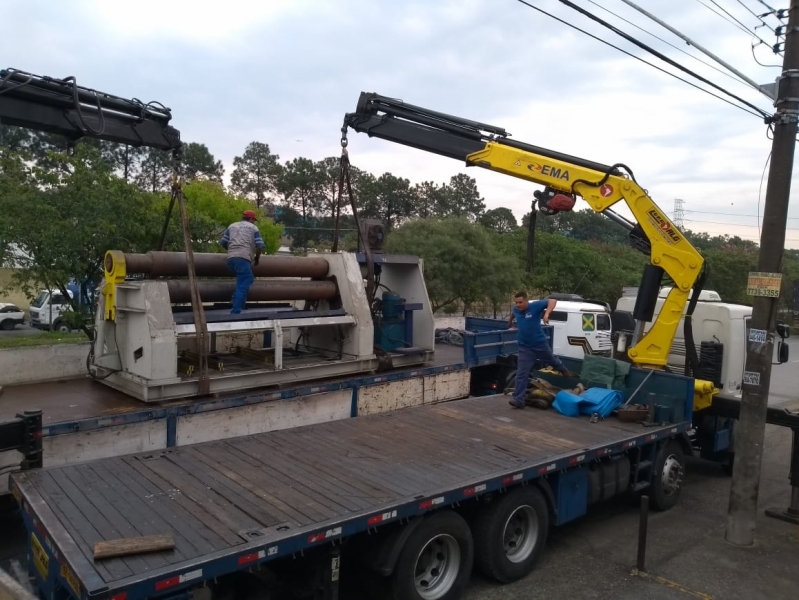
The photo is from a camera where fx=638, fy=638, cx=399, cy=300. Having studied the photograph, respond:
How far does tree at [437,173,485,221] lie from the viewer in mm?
57844

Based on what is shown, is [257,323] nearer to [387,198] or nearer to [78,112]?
[78,112]

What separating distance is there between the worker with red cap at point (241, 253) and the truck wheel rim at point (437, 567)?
4.48 meters

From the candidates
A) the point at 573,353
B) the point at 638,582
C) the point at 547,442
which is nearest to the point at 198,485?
the point at 547,442

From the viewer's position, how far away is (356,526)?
4207 mm

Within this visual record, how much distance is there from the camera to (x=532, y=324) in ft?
26.3

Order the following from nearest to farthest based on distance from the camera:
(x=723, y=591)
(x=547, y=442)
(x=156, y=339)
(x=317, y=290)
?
(x=723, y=591) < (x=547, y=442) < (x=156, y=339) < (x=317, y=290)

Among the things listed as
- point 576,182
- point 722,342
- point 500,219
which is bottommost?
point 722,342

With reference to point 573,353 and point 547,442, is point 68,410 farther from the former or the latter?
point 573,353

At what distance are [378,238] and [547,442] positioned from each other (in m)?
4.92

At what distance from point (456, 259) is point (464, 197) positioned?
3639 cm

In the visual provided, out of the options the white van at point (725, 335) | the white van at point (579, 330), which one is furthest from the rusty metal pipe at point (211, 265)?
the white van at point (579, 330)

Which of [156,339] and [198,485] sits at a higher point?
[156,339]

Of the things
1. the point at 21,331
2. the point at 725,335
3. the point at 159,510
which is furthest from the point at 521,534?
the point at 21,331

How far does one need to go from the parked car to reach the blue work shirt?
80.5 feet
